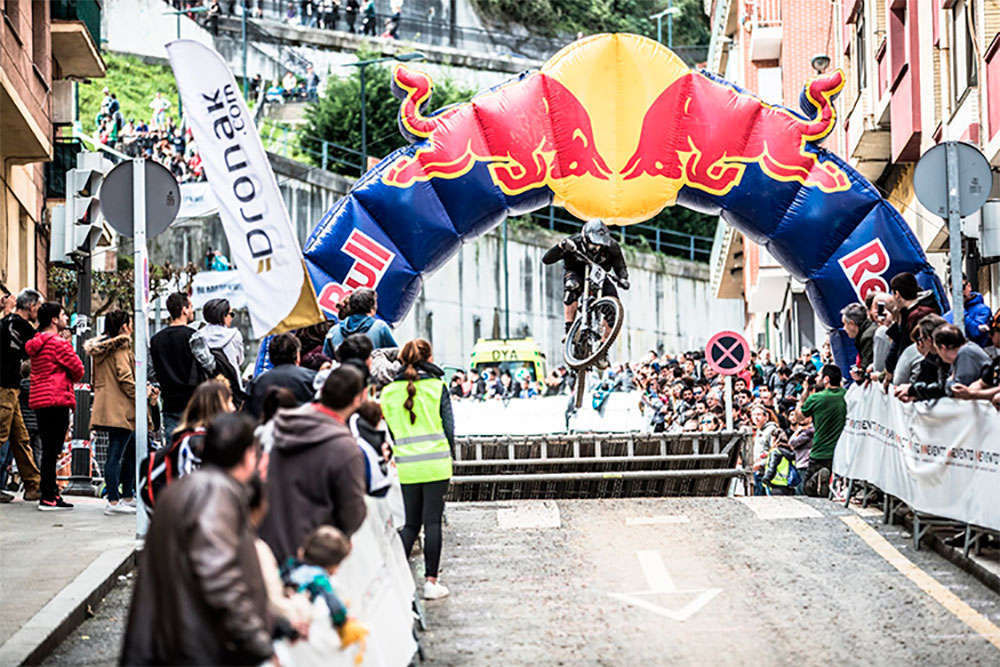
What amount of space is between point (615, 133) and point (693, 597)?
25.0ft

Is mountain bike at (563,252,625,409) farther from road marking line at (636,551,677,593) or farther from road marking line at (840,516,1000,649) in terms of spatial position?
road marking line at (636,551,677,593)

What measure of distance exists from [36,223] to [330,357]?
18.7 meters

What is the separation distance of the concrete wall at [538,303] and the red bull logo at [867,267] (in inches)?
1401

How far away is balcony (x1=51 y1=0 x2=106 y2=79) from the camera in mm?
29578

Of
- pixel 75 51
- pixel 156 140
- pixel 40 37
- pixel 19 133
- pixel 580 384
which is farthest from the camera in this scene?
pixel 156 140

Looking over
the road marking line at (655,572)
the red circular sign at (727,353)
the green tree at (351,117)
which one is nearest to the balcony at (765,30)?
the green tree at (351,117)

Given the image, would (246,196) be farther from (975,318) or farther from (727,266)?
(727,266)

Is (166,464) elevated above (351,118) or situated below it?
below

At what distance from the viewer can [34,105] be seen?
1016 inches

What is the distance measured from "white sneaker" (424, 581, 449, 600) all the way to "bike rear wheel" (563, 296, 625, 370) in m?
7.60

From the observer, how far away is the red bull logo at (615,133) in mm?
17031

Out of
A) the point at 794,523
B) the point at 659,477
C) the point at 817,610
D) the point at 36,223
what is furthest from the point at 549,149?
the point at 36,223

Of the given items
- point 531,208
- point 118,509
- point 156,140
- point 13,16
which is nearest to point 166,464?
point 118,509

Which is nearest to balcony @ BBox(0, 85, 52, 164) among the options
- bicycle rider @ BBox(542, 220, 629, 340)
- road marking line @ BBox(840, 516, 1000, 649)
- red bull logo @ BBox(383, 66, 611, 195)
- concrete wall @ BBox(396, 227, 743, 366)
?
red bull logo @ BBox(383, 66, 611, 195)
